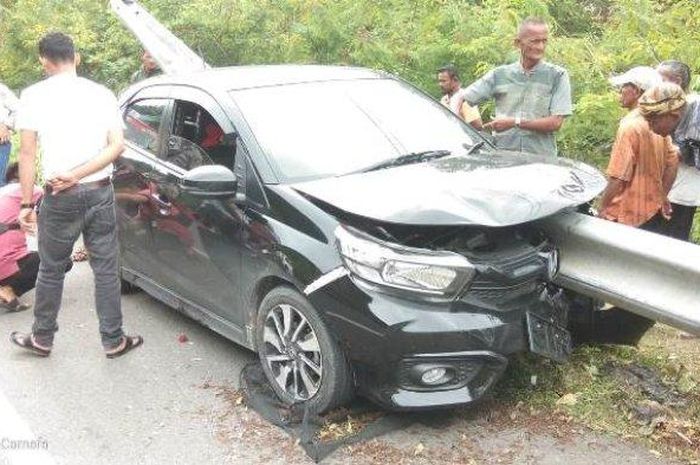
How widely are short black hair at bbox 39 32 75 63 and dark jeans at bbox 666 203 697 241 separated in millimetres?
4119

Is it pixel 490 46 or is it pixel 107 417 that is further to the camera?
→ pixel 490 46

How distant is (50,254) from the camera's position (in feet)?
15.0

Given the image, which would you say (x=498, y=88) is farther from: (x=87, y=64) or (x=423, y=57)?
(x=87, y=64)

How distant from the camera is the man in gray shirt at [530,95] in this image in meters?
5.42

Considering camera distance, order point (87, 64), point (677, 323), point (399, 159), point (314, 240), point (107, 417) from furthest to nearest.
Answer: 1. point (87, 64)
2. point (399, 159)
3. point (107, 417)
4. point (314, 240)
5. point (677, 323)

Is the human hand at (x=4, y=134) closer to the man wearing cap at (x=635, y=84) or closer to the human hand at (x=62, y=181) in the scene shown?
A: the human hand at (x=62, y=181)

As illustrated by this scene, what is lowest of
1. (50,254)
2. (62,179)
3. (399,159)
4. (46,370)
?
(46,370)

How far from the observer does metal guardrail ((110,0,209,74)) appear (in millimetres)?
8562

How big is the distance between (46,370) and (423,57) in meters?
5.60

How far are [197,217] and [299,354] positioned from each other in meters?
1.14

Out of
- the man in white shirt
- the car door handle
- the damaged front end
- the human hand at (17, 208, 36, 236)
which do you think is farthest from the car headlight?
the human hand at (17, 208, 36, 236)

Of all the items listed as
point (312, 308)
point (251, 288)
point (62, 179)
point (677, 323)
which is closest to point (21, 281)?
point (62, 179)

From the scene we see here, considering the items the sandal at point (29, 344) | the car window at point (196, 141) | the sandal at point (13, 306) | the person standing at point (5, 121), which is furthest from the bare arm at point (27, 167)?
the person standing at point (5, 121)

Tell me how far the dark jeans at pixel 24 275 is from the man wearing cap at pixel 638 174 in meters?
4.10
